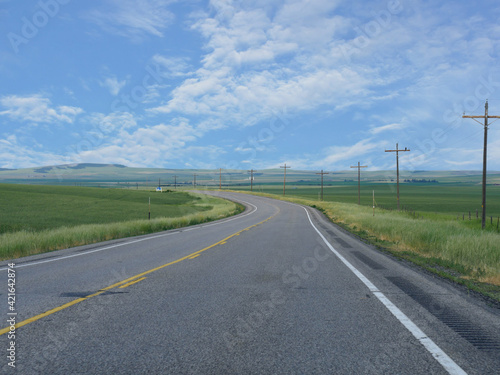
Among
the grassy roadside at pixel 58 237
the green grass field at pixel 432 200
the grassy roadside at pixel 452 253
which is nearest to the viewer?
the grassy roadside at pixel 452 253

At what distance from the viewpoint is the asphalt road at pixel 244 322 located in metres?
3.64

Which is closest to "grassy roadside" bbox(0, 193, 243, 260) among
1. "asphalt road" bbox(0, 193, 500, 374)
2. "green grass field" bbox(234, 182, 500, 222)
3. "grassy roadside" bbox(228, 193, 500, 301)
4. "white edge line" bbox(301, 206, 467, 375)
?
"asphalt road" bbox(0, 193, 500, 374)

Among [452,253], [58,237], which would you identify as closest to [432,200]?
[452,253]

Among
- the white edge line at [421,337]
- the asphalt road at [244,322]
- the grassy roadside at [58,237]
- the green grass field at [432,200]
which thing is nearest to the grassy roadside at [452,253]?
the asphalt road at [244,322]

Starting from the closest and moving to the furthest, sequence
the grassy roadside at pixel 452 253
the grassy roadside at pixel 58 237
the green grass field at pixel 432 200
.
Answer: the grassy roadside at pixel 452 253, the grassy roadside at pixel 58 237, the green grass field at pixel 432 200

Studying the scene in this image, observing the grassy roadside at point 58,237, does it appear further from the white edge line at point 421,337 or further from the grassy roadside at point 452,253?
the grassy roadside at point 452,253

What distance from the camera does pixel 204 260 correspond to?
33.7 ft

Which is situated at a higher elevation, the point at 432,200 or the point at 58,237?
the point at 58,237

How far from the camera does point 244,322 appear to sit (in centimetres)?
485

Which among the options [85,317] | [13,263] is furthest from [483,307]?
A: [13,263]

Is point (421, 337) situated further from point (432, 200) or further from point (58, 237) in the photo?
point (432, 200)

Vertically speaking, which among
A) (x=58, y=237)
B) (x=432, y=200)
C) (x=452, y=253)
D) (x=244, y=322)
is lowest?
(x=432, y=200)

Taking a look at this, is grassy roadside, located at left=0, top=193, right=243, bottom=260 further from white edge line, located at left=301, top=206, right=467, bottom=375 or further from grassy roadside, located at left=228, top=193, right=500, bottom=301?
grassy roadside, located at left=228, top=193, right=500, bottom=301

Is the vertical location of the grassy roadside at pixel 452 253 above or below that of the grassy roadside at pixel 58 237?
above
